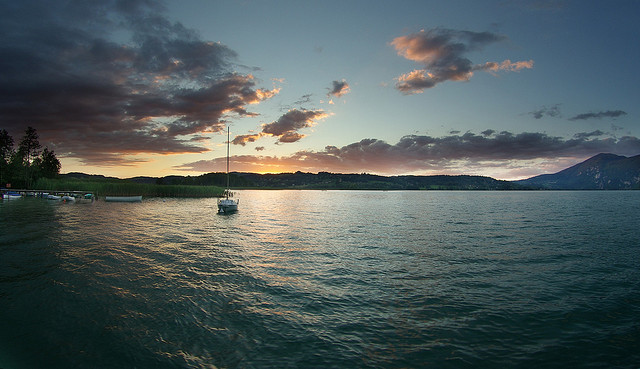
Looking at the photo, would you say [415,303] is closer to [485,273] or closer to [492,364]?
[492,364]

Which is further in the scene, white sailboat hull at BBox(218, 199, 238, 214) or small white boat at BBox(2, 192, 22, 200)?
small white boat at BBox(2, 192, 22, 200)

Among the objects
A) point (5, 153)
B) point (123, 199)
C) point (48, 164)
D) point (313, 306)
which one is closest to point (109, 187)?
point (123, 199)

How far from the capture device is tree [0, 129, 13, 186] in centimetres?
9888

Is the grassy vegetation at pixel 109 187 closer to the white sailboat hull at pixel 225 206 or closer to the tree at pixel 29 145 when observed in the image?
the tree at pixel 29 145

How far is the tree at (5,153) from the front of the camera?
98875 millimetres

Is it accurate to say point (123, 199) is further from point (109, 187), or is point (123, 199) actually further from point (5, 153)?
point (5, 153)

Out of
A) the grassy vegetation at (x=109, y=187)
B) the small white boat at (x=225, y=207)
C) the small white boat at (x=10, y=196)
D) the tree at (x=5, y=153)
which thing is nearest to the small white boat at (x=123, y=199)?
the grassy vegetation at (x=109, y=187)

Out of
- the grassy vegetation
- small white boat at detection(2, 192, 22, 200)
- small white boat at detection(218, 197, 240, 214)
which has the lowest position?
small white boat at detection(218, 197, 240, 214)

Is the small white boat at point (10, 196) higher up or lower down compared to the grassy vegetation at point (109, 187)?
lower down

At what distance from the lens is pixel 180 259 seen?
73.6ft

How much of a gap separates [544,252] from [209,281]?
28.0 metres

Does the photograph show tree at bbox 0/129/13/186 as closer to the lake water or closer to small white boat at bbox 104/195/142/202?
small white boat at bbox 104/195/142/202

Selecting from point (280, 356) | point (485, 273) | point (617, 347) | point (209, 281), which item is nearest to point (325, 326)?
point (280, 356)

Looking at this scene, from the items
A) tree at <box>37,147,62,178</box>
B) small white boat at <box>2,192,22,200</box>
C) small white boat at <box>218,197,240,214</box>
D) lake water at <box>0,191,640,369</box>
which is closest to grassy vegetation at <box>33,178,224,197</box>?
small white boat at <box>2,192,22,200</box>
